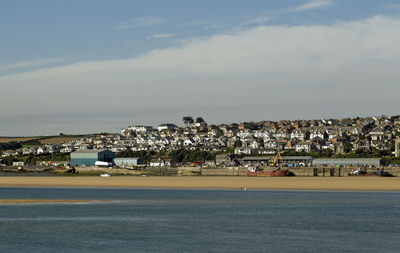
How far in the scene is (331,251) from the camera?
90.0 ft

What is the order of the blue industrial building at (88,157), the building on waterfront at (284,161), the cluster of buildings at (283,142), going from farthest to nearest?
the cluster of buildings at (283,142) < the blue industrial building at (88,157) < the building on waterfront at (284,161)

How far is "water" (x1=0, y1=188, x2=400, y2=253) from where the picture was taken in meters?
29.0

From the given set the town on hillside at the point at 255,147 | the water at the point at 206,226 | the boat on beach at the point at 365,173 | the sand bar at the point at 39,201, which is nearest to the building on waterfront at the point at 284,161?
the town on hillside at the point at 255,147

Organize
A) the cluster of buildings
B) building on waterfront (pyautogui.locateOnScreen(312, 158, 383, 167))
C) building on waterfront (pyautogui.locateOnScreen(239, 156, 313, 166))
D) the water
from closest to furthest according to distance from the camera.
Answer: the water
building on waterfront (pyautogui.locateOnScreen(312, 158, 383, 167))
building on waterfront (pyautogui.locateOnScreen(239, 156, 313, 166))
the cluster of buildings

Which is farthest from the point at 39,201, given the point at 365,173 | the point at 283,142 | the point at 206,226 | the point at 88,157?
the point at 283,142

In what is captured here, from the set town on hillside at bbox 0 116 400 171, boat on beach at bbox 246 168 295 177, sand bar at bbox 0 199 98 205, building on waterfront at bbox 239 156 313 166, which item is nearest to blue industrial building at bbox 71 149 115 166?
town on hillside at bbox 0 116 400 171

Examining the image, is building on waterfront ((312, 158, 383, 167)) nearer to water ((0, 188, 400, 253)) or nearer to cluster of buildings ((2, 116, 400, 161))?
cluster of buildings ((2, 116, 400, 161))

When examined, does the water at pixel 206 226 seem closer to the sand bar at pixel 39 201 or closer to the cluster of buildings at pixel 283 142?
the sand bar at pixel 39 201

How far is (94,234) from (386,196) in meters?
34.1

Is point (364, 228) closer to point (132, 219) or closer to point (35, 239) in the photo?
point (132, 219)

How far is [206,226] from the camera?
35.6 metres

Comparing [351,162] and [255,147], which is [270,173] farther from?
[255,147]

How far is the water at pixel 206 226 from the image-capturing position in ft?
95.1

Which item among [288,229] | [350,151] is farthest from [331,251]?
[350,151]
